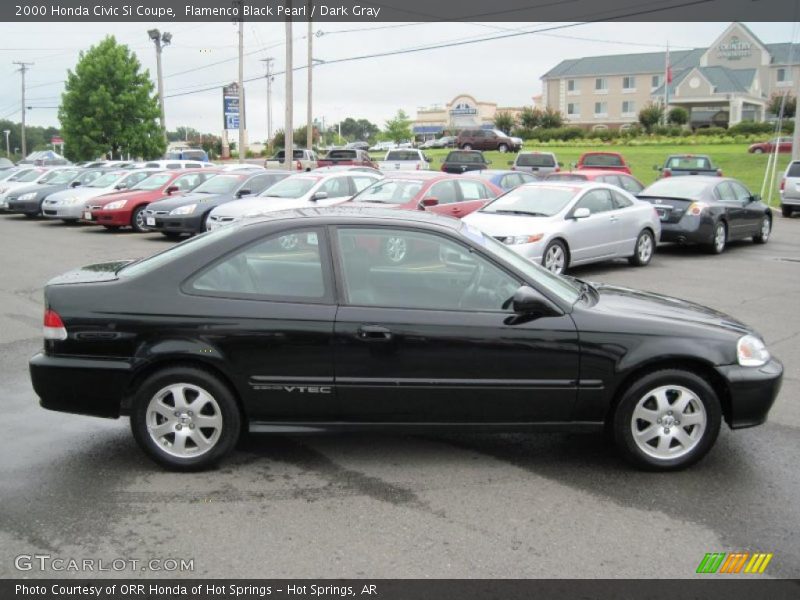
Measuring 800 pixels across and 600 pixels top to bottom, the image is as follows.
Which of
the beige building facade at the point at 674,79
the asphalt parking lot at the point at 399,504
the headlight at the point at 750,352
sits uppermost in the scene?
the beige building facade at the point at 674,79

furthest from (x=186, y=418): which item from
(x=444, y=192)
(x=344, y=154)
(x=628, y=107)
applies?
(x=628, y=107)

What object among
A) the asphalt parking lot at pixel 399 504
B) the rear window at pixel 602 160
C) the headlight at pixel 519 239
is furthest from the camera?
the rear window at pixel 602 160

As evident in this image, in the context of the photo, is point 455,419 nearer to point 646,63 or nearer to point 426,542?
point 426,542

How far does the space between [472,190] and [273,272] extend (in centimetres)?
1093

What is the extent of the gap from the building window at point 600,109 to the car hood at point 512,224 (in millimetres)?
82356

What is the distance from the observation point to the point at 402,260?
504 centimetres

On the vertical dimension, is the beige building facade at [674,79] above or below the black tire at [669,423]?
above

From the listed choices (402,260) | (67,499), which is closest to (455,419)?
(402,260)

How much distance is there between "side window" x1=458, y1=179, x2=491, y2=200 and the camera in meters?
15.3

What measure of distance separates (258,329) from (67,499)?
139 centimetres

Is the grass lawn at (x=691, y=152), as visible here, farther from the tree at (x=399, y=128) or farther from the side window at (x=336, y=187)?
the tree at (x=399, y=128)

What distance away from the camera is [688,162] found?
29.1m

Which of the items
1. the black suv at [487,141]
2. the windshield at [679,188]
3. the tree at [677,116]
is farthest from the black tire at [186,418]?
the tree at [677,116]
